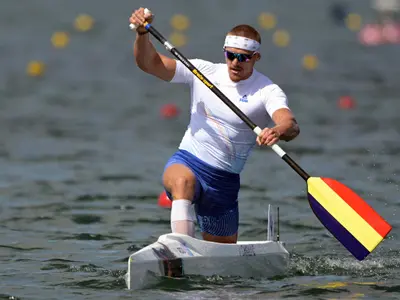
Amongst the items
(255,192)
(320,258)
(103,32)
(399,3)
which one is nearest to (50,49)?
(103,32)

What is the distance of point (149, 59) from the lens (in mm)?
10055

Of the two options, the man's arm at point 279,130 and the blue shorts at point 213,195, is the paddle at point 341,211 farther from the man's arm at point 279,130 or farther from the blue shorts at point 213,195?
the blue shorts at point 213,195

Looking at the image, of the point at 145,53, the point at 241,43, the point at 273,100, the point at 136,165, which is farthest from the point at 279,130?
the point at 136,165

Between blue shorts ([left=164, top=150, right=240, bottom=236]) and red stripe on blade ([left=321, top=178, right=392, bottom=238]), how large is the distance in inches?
35.3

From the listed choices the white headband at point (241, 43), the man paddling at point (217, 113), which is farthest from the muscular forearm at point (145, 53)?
the white headband at point (241, 43)

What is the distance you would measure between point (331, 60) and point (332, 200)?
2222cm

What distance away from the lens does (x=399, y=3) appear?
130 feet

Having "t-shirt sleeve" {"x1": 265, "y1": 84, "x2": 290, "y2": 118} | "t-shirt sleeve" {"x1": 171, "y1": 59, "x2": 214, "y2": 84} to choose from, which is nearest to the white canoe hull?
"t-shirt sleeve" {"x1": 265, "y1": 84, "x2": 290, "y2": 118}

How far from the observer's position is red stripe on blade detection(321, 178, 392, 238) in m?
9.95

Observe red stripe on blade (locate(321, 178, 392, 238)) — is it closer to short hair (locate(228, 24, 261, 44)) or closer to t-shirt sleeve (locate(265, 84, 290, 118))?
t-shirt sleeve (locate(265, 84, 290, 118))

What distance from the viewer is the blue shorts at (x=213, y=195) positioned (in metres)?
10.1

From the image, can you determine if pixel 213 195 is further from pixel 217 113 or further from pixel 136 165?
pixel 136 165

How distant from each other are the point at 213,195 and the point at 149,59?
1355 mm

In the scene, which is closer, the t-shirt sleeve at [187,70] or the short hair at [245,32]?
the short hair at [245,32]
